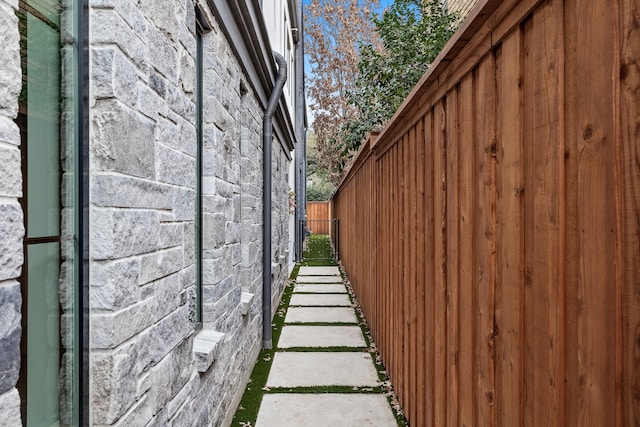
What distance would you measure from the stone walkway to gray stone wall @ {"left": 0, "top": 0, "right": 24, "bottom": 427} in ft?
7.45

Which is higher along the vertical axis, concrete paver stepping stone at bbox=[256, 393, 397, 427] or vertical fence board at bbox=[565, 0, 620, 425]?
vertical fence board at bbox=[565, 0, 620, 425]

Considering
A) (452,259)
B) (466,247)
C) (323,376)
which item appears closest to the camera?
(466,247)

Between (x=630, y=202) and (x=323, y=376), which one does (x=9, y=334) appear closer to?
(x=630, y=202)

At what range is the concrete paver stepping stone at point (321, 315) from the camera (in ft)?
18.5

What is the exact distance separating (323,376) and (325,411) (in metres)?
0.63

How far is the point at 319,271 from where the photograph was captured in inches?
405

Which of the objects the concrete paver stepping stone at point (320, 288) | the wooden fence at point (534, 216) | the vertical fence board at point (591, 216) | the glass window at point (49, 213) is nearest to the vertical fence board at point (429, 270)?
the wooden fence at point (534, 216)

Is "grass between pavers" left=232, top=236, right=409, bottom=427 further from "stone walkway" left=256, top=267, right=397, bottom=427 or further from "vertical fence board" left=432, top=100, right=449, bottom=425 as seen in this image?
"vertical fence board" left=432, top=100, right=449, bottom=425

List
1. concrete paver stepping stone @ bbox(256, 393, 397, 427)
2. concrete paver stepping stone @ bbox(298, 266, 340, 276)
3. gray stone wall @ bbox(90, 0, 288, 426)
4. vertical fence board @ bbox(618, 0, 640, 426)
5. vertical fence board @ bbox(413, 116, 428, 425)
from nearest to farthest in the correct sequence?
vertical fence board @ bbox(618, 0, 640, 426) → gray stone wall @ bbox(90, 0, 288, 426) → vertical fence board @ bbox(413, 116, 428, 425) → concrete paver stepping stone @ bbox(256, 393, 397, 427) → concrete paver stepping stone @ bbox(298, 266, 340, 276)

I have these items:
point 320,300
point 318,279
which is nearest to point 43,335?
point 320,300

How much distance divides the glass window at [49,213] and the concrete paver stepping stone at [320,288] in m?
6.39

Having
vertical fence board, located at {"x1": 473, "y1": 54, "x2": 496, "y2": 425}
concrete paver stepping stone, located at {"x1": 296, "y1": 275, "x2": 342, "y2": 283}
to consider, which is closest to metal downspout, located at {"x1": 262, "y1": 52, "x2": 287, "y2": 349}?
vertical fence board, located at {"x1": 473, "y1": 54, "x2": 496, "y2": 425}

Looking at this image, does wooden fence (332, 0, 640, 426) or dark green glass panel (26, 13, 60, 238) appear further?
dark green glass panel (26, 13, 60, 238)

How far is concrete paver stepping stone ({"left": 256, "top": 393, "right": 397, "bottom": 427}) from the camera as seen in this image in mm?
2961
